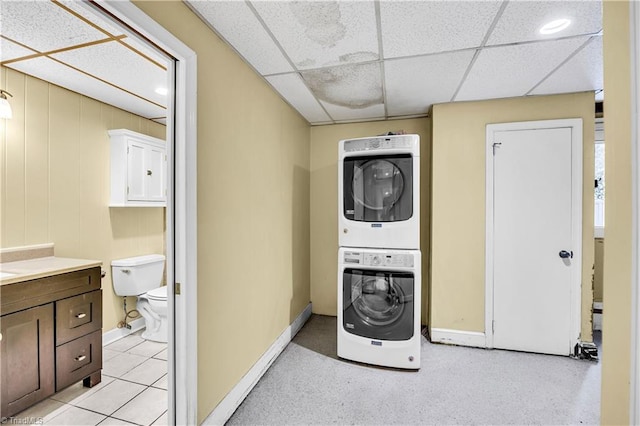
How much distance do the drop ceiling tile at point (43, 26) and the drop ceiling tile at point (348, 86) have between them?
53.3 inches

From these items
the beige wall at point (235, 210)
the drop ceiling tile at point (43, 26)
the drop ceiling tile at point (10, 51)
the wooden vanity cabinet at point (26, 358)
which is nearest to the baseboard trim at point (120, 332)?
the wooden vanity cabinet at point (26, 358)

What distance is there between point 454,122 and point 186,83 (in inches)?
97.1

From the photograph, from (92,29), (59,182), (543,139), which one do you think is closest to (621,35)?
(92,29)

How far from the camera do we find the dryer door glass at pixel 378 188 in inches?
97.7

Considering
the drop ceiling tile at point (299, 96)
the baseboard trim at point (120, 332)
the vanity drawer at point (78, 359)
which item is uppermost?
the drop ceiling tile at point (299, 96)

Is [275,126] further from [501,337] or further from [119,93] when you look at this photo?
[501,337]

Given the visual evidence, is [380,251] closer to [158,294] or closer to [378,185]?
[378,185]

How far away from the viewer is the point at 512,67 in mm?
2145

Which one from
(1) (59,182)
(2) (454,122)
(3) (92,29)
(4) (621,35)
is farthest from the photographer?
(2) (454,122)

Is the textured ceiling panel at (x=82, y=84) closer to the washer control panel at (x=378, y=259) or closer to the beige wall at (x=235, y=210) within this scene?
the beige wall at (x=235, y=210)

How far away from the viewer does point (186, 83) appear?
150 centimetres

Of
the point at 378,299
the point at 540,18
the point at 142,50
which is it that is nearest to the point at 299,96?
the point at 142,50

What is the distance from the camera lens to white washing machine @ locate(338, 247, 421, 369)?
2.40 meters

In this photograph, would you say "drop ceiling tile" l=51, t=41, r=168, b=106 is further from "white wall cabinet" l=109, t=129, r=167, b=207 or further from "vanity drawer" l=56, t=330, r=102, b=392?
"vanity drawer" l=56, t=330, r=102, b=392
